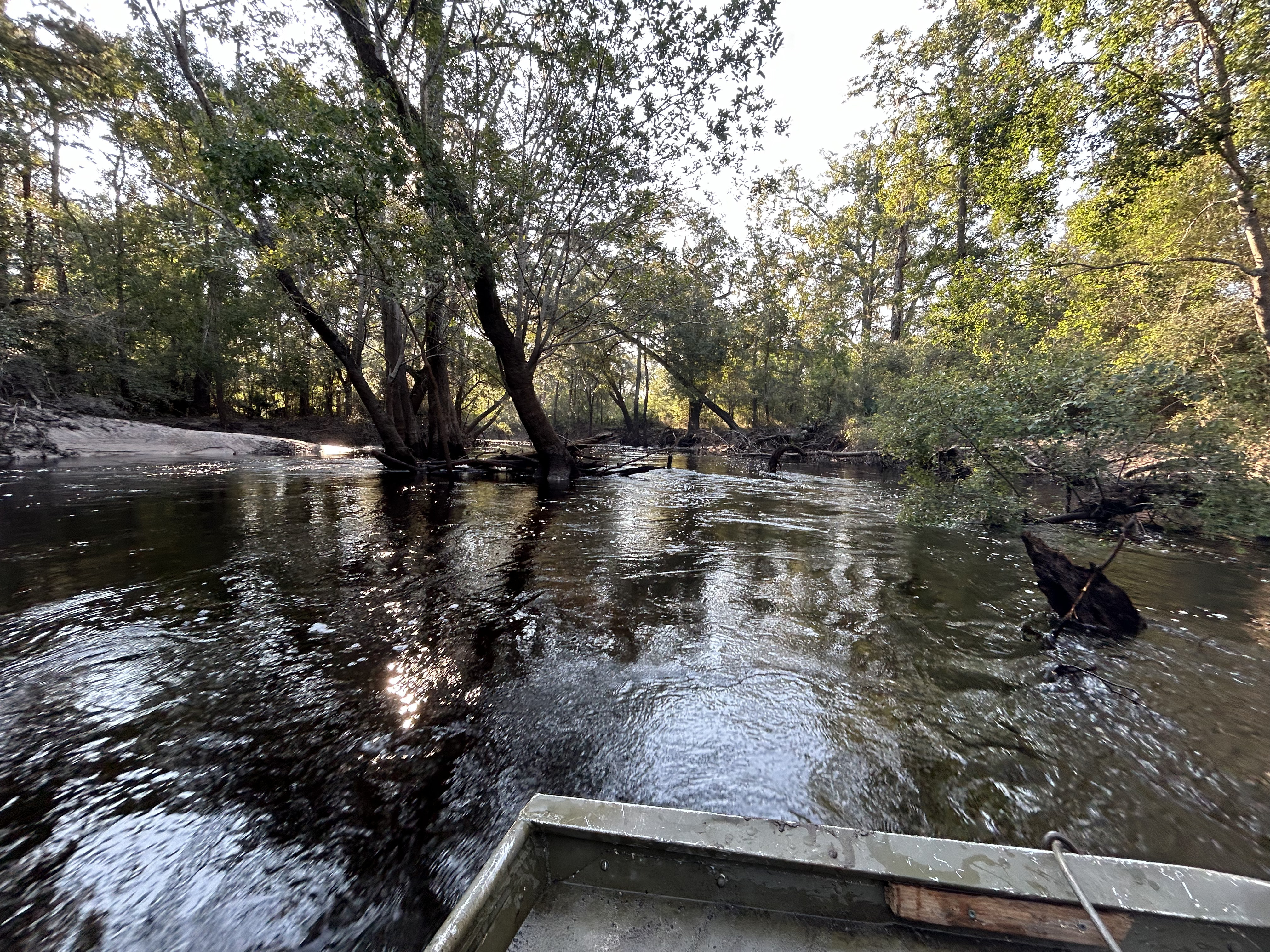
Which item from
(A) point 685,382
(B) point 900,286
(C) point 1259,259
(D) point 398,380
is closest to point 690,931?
(C) point 1259,259

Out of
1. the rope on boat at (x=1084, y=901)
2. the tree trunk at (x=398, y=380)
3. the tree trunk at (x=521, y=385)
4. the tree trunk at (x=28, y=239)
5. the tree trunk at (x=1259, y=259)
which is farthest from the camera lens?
the tree trunk at (x=28, y=239)

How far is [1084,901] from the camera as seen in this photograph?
129 cm

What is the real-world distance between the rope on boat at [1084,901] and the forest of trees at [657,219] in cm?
501

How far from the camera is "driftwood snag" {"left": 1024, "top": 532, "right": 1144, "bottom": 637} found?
452cm

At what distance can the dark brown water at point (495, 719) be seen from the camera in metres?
2.10

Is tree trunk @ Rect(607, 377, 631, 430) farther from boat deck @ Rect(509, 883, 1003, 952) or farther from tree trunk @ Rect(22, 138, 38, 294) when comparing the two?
boat deck @ Rect(509, 883, 1003, 952)

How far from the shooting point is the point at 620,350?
28500mm

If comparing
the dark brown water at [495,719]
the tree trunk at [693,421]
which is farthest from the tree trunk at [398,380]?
the tree trunk at [693,421]

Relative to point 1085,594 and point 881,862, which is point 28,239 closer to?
point 881,862

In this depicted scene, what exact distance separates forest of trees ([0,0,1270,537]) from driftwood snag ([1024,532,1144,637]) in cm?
112

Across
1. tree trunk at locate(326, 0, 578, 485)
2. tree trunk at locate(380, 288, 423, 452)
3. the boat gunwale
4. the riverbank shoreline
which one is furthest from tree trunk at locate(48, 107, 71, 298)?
the boat gunwale

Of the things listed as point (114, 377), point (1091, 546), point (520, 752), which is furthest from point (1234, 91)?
point (114, 377)

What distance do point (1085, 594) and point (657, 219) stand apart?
1277cm

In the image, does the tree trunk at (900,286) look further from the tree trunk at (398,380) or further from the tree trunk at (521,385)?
the tree trunk at (398,380)
